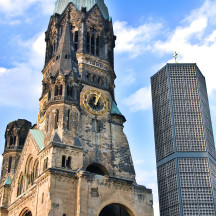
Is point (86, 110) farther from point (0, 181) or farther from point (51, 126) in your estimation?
point (0, 181)

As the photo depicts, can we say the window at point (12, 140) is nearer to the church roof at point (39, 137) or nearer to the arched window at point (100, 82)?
the church roof at point (39, 137)

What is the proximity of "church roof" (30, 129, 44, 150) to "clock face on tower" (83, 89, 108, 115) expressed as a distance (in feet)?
22.5

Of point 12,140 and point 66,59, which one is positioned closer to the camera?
point 66,59

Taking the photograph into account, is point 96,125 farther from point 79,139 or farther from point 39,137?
point 39,137

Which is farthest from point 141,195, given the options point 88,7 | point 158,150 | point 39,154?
point 88,7

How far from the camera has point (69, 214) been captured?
38312 millimetres

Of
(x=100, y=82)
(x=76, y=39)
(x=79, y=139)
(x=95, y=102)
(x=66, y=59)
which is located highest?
(x=76, y=39)

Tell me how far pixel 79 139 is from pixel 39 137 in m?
5.93

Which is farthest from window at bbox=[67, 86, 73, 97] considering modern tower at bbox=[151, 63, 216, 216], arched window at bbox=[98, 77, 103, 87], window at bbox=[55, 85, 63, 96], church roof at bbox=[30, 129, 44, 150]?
modern tower at bbox=[151, 63, 216, 216]

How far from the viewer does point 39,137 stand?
4825 cm

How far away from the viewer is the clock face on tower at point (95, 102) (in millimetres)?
50569

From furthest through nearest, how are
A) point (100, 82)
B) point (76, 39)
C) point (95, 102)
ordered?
point (76, 39) < point (100, 82) < point (95, 102)

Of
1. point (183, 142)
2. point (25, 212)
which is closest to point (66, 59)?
point (25, 212)

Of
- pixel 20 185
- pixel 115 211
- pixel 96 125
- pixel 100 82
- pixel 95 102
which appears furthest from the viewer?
pixel 100 82
